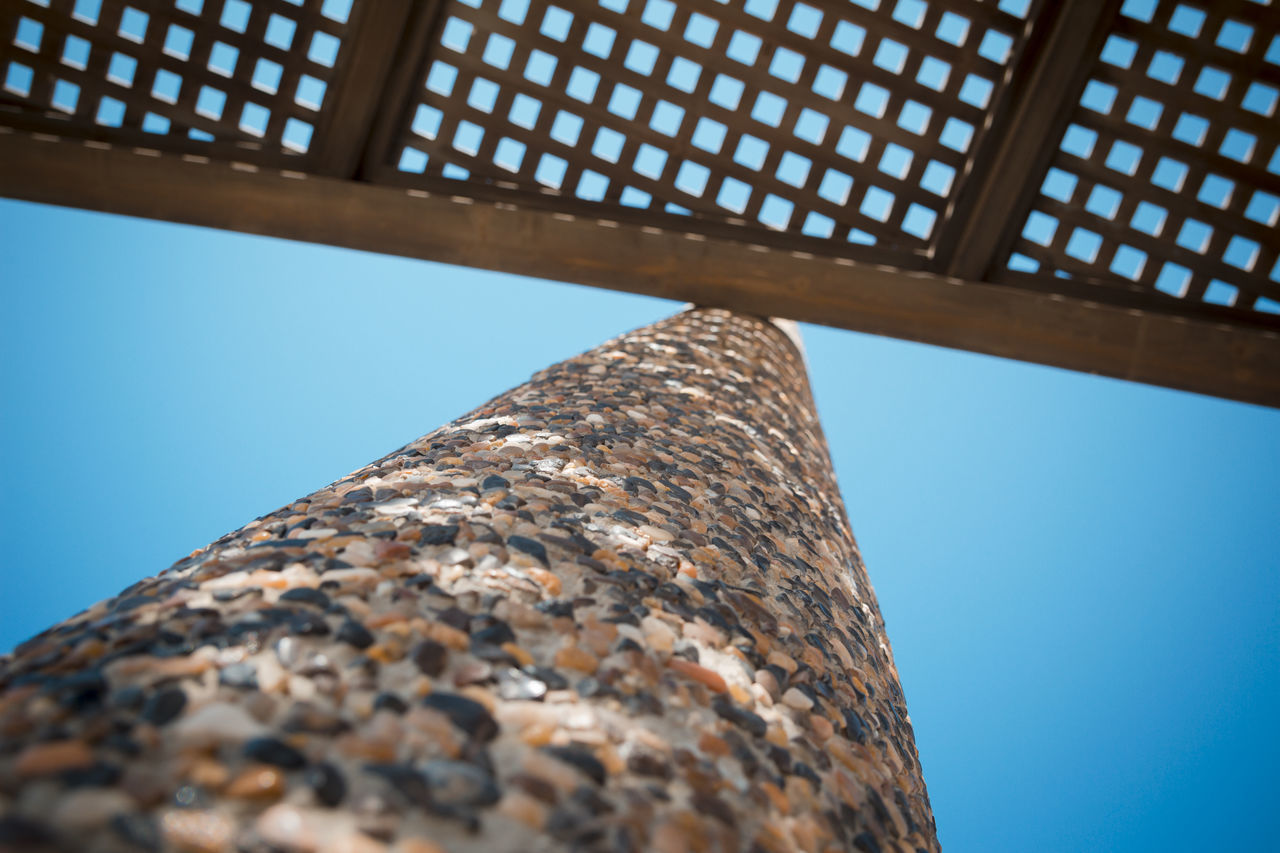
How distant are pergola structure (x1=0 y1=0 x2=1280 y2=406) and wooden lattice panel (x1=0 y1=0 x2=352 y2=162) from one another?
0.01 metres

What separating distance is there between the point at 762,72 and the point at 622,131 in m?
0.62

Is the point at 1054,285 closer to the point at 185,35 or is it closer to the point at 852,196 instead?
the point at 852,196

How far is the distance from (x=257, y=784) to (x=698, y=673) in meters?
0.54

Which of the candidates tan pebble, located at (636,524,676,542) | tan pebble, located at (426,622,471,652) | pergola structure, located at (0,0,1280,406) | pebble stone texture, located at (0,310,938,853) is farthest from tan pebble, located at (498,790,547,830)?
pergola structure, located at (0,0,1280,406)

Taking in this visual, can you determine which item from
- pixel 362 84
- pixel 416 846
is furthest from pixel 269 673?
pixel 362 84

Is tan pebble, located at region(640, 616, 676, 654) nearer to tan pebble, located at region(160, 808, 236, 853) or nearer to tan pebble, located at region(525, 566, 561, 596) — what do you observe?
tan pebble, located at region(525, 566, 561, 596)

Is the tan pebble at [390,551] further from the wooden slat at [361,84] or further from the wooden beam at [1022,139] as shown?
the wooden beam at [1022,139]

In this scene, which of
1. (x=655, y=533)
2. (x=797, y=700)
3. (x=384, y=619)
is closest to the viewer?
(x=384, y=619)

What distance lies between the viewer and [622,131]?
10.8ft

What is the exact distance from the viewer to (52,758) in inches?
23.4

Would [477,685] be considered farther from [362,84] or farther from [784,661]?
[362,84]

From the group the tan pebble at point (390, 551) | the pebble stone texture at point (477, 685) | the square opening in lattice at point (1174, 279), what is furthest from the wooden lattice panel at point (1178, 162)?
the tan pebble at point (390, 551)

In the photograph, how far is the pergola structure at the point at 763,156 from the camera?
3.03 meters

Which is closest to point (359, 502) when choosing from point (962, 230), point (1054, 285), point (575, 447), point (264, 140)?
point (575, 447)
